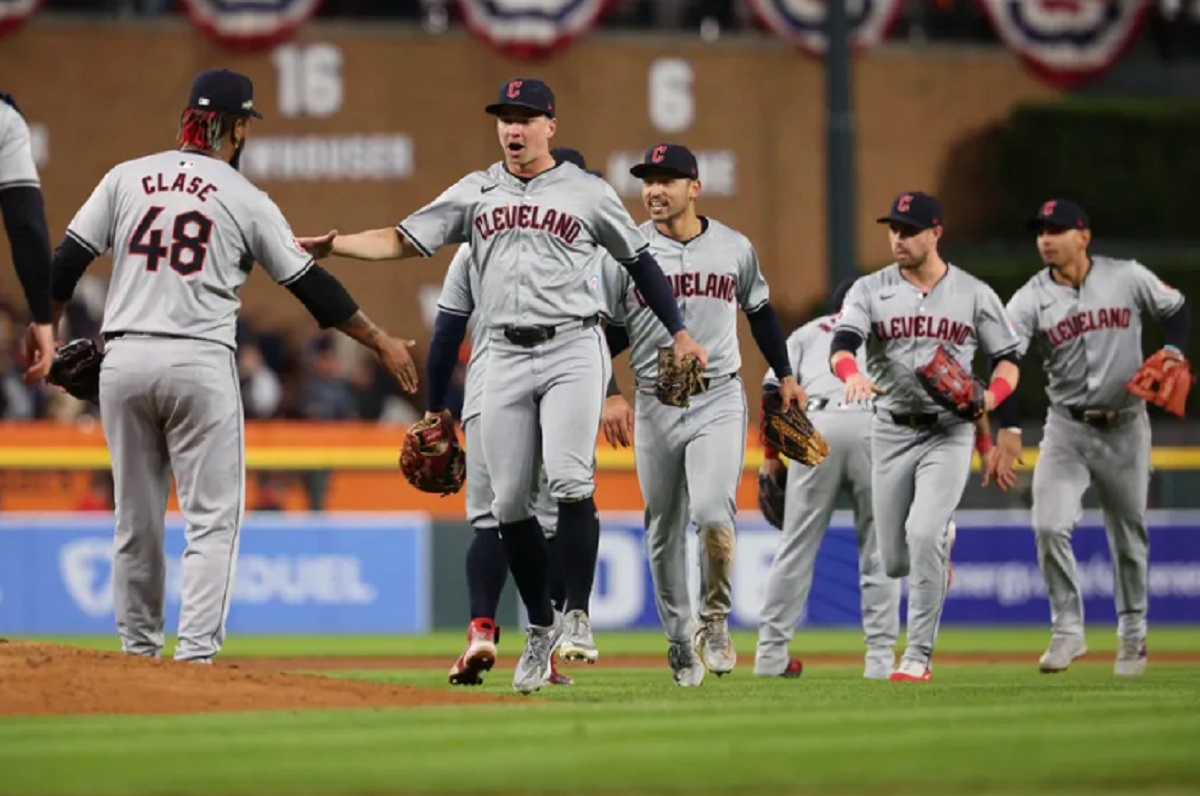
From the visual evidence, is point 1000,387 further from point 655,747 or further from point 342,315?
point 655,747

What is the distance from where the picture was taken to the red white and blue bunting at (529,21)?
19.8m

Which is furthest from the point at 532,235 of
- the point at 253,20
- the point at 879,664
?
the point at 253,20

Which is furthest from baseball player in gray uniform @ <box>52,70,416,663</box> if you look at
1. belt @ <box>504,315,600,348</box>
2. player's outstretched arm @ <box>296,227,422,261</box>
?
belt @ <box>504,315,600,348</box>

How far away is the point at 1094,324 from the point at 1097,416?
450 mm

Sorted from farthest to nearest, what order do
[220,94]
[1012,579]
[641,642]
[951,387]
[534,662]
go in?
[1012,579], [641,642], [951,387], [534,662], [220,94]

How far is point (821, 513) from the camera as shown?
10.5 metres

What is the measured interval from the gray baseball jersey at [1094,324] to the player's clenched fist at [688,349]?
125 inches

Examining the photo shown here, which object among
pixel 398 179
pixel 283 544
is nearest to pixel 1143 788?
pixel 283 544

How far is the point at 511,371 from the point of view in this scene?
8.09m

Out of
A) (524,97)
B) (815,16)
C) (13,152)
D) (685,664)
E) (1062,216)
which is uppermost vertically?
(815,16)

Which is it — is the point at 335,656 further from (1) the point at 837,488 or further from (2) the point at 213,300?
(2) the point at 213,300

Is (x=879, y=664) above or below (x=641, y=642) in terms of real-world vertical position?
above

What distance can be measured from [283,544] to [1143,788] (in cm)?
1074

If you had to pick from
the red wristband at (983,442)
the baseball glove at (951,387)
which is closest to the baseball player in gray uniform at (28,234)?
the baseball glove at (951,387)
